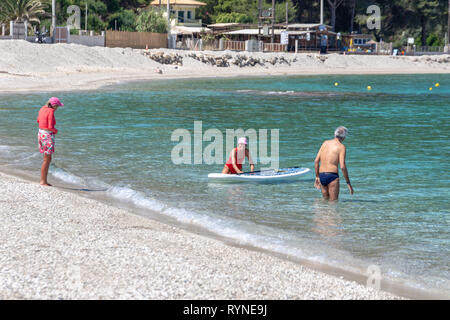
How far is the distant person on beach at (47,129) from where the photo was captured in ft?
44.1

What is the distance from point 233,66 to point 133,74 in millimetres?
17825

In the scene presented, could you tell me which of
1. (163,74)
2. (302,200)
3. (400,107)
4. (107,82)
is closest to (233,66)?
(163,74)

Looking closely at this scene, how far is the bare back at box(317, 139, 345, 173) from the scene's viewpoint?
12445 mm

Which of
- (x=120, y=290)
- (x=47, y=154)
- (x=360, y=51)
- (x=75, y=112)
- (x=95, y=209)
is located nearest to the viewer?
(x=120, y=290)

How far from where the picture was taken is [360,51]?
310ft

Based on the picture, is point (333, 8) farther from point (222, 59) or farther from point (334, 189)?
point (334, 189)

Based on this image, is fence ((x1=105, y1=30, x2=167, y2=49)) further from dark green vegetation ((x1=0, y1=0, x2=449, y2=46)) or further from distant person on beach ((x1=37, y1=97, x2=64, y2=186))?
distant person on beach ((x1=37, y1=97, x2=64, y2=186))

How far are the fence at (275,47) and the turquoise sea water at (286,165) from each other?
44805mm

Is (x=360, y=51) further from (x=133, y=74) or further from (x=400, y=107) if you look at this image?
(x=400, y=107)

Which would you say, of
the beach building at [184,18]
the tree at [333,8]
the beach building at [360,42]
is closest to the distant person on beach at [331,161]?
the beach building at [184,18]

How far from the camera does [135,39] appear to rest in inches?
2844

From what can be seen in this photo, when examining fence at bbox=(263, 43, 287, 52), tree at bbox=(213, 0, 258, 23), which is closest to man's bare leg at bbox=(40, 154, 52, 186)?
fence at bbox=(263, 43, 287, 52)

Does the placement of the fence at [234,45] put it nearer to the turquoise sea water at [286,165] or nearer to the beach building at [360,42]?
the beach building at [360,42]

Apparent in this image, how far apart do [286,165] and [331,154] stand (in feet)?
21.5
